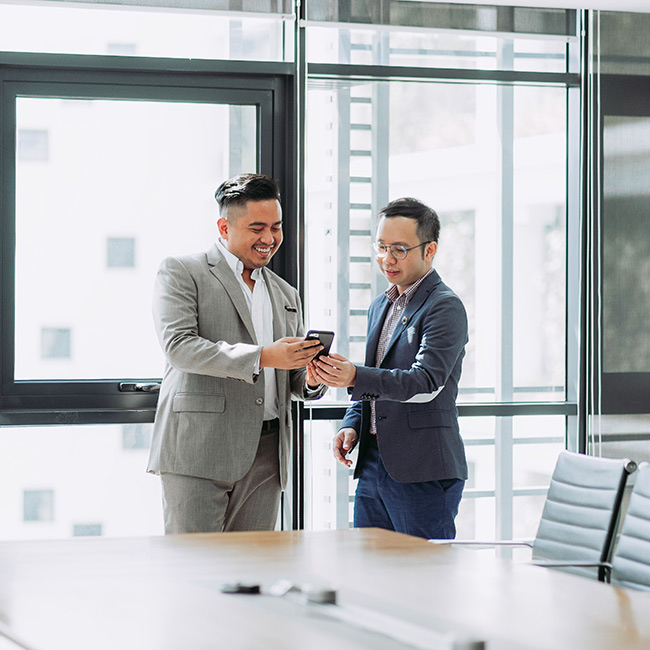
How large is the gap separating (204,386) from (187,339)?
9.3 inches

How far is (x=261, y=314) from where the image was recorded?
3.95 meters

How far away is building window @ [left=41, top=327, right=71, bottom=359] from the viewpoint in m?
4.58

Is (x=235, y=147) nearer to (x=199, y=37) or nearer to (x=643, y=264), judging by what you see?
(x=199, y=37)

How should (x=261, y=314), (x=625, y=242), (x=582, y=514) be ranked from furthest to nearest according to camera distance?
(x=625, y=242) → (x=261, y=314) → (x=582, y=514)

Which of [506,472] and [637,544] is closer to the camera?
[637,544]

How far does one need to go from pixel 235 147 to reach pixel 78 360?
4.32ft

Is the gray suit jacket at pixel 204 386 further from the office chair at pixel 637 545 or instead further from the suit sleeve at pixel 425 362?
the office chair at pixel 637 545

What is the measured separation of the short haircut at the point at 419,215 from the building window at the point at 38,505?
2.16 metres

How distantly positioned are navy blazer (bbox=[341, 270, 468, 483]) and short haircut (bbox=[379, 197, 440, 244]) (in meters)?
0.18

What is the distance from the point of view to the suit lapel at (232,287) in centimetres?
382

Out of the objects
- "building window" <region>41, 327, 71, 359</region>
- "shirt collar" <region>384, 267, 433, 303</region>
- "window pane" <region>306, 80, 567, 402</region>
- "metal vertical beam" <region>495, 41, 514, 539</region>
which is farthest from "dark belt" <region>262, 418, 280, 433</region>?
"metal vertical beam" <region>495, 41, 514, 539</region>

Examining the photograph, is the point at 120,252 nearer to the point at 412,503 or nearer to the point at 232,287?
the point at 232,287

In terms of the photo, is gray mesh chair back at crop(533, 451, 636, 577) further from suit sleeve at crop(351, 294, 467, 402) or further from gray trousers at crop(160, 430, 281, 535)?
gray trousers at crop(160, 430, 281, 535)

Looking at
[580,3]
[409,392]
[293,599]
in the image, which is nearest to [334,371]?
[409,392]
